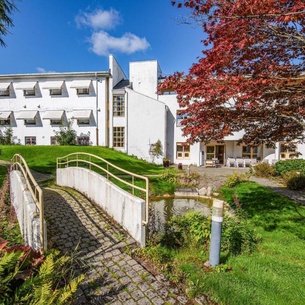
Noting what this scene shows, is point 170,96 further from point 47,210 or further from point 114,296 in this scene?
point 114,296

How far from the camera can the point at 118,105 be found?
79.9 feet

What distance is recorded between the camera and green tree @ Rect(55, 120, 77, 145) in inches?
930

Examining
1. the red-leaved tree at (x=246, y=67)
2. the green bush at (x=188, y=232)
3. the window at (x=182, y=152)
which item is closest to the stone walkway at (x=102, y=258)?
the green bush at (x=188, y=232)

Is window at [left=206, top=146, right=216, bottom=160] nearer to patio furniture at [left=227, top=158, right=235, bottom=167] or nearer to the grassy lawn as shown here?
patio furniture at [left=227, top=158, right=235, bottom=167]

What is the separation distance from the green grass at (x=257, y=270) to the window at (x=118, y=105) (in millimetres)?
20346

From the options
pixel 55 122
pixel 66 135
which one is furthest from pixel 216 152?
pixel 55 122

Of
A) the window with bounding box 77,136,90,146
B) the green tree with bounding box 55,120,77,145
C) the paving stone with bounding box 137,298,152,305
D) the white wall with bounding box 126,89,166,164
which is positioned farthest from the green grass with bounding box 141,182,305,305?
the green tree with bounding box 55,120,77,145

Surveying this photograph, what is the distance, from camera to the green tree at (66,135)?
77.5 feet

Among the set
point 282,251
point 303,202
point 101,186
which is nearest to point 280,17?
point 282,251

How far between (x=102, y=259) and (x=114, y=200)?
191cm

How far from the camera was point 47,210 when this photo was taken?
5.95 meters

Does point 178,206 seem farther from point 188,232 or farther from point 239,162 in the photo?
point 239,162

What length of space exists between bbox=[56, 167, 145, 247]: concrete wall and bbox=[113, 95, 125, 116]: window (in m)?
16.4

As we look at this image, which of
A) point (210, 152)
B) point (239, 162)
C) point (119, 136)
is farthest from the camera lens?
point (119, 136)
